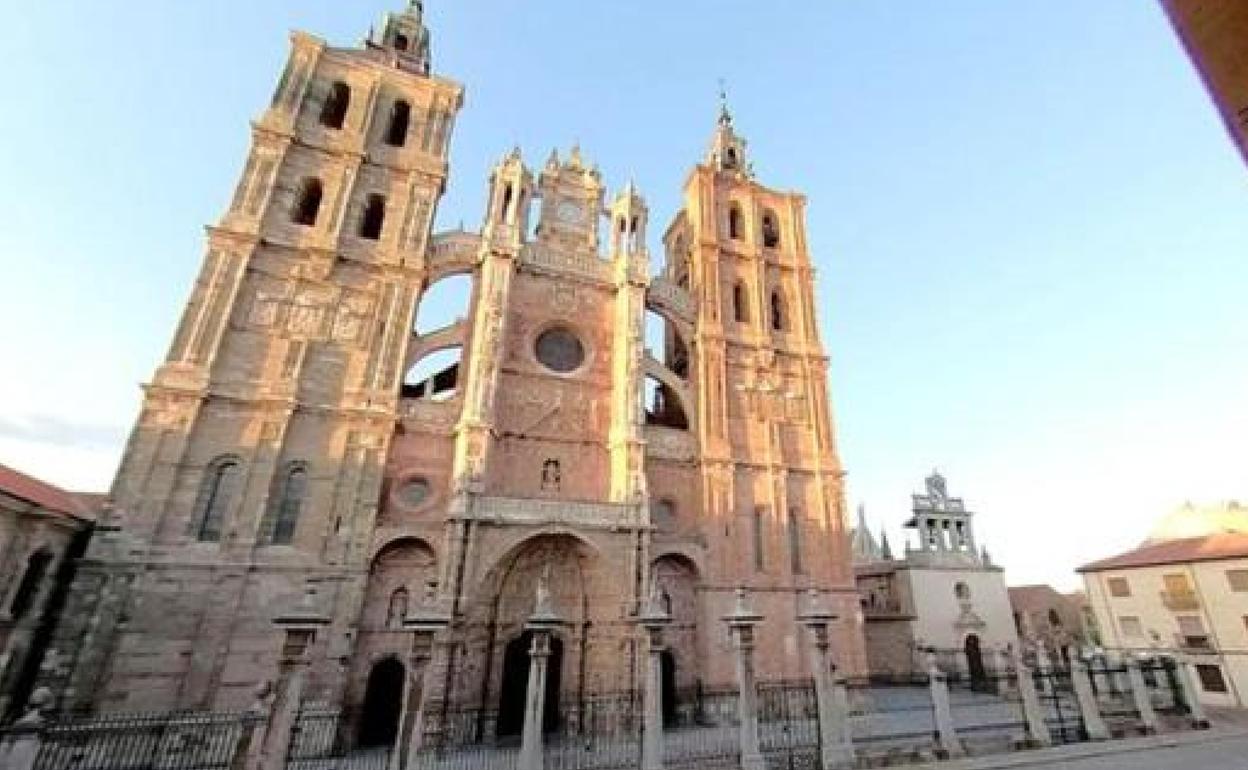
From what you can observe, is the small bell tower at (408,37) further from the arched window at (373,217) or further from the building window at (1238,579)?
the building window at (1238,579)

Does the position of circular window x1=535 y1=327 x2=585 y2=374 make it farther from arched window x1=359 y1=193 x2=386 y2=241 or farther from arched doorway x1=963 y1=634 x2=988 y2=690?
arched doorway x1=963 y1=634 x2=988 y2=690

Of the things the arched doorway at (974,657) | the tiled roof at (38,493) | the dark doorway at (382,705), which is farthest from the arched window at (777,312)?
the tiled roof at (38,493)

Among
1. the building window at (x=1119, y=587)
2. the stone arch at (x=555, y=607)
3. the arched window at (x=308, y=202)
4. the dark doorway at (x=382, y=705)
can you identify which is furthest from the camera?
the building window at (x=1119, y=587)

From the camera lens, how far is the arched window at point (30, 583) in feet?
40.2

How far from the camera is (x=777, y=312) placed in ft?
84.1

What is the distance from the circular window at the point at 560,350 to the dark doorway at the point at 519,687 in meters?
8.72

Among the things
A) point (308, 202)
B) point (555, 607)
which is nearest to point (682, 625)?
point (555, 607)

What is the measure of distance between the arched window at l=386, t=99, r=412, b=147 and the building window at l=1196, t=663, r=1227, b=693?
36631mm

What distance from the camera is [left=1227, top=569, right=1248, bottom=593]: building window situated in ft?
71.9

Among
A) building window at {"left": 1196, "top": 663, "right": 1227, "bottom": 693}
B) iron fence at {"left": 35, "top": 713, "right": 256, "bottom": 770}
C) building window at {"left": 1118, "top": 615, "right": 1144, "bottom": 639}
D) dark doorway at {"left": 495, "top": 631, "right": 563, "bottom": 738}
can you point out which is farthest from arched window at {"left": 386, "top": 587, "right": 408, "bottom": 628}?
building window at {"left": 1118, "top": 615, "right": 1144, "bottom": 639}

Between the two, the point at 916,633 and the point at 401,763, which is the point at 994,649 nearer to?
the point at 916,633

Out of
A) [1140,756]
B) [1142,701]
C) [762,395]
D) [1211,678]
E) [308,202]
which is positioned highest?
[308,202]

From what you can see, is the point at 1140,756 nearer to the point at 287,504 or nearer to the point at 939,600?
the point at 939,600

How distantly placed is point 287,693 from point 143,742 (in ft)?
17.5
